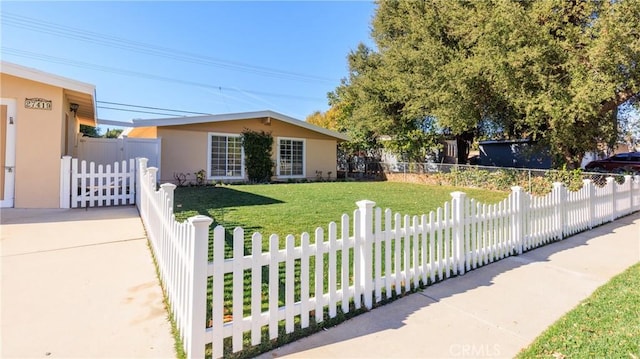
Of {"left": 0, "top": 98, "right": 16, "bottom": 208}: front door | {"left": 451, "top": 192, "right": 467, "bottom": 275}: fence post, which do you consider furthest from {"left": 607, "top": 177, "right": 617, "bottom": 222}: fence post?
{"left": 0, "top": 98, "right": 16, "bottom": 208}: front door

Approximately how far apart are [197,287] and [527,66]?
40.4ft

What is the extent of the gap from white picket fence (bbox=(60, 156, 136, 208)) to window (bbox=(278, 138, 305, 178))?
8.26 metres

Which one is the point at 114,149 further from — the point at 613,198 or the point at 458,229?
the point at 613,198

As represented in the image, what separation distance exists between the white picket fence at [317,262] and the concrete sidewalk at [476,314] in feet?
0.65

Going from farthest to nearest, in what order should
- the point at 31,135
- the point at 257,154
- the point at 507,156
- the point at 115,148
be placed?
the point at 507,156 < the point at 257,154 < the point at 115,148 < the point at 31,135

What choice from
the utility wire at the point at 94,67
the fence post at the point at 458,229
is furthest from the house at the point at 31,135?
the utility wire at the point at 94,67

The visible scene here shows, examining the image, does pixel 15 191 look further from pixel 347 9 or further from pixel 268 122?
pixel 347 9

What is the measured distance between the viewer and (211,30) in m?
19.1

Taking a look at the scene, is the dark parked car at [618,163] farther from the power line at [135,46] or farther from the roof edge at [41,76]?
the power line at [135,46]

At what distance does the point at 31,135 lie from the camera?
7074 millimetres

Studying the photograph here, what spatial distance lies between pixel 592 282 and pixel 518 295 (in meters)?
1.11

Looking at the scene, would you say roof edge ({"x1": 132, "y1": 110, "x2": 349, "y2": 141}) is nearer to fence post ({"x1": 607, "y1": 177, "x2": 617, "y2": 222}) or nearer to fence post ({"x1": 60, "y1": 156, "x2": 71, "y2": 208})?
fence post ({"x1": 60, "y1": 156, "x2": 71, "y2": 208})

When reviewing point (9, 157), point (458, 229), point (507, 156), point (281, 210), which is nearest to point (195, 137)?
point (9, 157)

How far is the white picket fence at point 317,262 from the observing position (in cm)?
217
